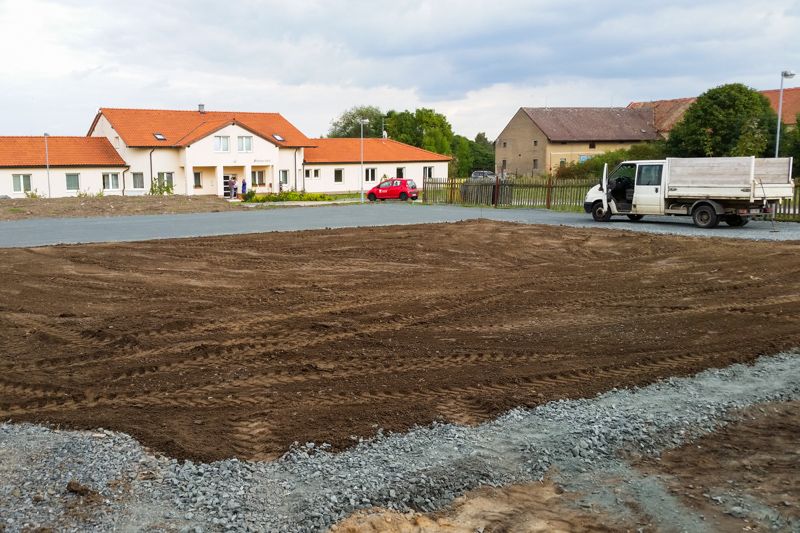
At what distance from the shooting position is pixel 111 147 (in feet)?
195

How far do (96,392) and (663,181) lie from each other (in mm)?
21675

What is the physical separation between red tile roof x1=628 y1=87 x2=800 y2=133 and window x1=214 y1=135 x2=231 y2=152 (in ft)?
132

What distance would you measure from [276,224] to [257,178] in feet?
116

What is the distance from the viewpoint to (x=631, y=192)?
26750 mm

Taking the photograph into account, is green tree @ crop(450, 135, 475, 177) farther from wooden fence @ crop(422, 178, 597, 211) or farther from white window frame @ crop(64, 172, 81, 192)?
wooden fence @ crop(422, 178, 597, 211)

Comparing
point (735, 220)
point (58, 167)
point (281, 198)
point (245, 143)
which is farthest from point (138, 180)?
point (735, 220)

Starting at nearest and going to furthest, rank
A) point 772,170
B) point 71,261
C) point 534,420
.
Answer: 1. point 534,420
2. point 71,261
3. point 772,170

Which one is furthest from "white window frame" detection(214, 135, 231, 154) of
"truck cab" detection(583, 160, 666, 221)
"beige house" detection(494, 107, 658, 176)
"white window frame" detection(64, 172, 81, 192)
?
"truck cab" detection(583, 160, 666, 221)

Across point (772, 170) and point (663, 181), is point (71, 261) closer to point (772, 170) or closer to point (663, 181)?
point (663, 181)

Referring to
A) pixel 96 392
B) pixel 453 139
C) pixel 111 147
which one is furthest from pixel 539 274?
pixel 453 139

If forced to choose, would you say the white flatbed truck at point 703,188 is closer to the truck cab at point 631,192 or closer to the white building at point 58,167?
the truck cab at point 631,192

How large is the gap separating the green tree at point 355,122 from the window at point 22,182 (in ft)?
202

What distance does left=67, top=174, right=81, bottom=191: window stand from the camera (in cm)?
5662

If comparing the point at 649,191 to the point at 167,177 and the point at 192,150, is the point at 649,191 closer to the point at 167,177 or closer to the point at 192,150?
the point at 192,150
